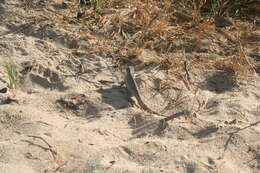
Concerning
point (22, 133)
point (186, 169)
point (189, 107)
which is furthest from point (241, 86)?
point (22, 133)

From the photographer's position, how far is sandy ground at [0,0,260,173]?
7.73 ft

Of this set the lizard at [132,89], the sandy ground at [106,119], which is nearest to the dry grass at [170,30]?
the sandy ground at [106,119]

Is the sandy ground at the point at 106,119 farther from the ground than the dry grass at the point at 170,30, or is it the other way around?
the dry grass at the point at 170,30

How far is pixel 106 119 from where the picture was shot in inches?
106

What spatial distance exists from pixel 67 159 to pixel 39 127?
279mm

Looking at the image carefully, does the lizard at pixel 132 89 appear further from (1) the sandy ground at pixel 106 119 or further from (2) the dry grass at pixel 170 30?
(2) the dry grass at pixel 170 30

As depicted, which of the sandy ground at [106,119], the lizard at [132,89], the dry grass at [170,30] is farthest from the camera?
the dry grass at [170,30]

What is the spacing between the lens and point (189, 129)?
2.62 metres

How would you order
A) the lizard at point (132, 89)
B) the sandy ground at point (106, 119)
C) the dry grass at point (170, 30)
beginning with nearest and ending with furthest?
the sandy ground at point (106, 119), the lizard at point (132, 89), the dry grass at point (170, 30)

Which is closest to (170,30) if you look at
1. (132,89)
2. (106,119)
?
(132,89)

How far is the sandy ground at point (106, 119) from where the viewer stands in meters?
2.36

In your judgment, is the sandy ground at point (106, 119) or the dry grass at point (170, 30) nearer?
the sandy ground at point (106, 119)

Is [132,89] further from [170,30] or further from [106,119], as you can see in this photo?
[170,30]

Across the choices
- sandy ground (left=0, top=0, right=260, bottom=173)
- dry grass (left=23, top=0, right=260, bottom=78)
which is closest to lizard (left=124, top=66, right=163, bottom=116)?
sandy ground (left=0, top=0, right=260, bottom=173)
